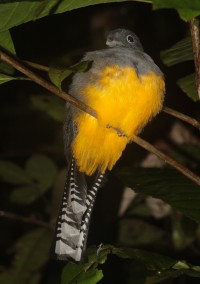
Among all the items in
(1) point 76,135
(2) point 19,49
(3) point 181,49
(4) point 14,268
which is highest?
(3) point 181,49

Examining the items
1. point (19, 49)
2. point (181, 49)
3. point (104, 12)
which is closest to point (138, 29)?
point (104, 12)

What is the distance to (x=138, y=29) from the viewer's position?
4.60 m

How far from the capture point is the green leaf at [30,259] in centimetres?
323

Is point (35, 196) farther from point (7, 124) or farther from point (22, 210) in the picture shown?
point (7, 124)

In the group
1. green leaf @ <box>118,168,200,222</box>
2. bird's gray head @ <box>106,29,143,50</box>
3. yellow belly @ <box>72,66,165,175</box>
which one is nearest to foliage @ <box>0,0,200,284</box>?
green leaf @ <box>118,168,200,222</box>

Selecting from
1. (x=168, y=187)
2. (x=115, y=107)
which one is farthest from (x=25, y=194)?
(x=168, y=187)

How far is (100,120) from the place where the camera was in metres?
2.27

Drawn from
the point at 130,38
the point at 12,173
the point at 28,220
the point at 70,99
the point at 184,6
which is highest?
the point at 184,6

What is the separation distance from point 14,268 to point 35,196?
0.52 meters

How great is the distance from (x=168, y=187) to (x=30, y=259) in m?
1.67

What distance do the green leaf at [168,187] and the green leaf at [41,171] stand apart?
1.34 meters

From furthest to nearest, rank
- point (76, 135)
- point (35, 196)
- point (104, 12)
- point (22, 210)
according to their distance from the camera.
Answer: point (104, 12), point (22, 210), point (35, 196), point (76, 135)

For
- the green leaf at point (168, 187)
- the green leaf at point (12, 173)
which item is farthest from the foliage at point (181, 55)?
the green leaf at point (12, 173)

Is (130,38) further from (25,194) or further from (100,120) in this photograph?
(25,194)
